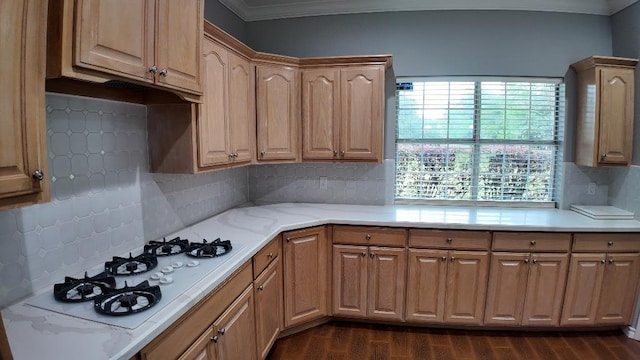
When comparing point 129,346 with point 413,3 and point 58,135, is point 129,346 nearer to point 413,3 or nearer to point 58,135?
point 58,135

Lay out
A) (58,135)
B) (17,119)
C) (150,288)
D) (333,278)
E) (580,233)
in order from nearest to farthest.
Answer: (17,119)
(150,288)
(58,135)
(580,233)
(333,278)

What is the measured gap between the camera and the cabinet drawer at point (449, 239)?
2596mm

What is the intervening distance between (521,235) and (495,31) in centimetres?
186

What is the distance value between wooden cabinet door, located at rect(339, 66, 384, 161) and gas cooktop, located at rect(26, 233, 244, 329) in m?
1.43

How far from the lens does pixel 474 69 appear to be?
310 cm

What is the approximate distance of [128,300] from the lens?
124 centimetres

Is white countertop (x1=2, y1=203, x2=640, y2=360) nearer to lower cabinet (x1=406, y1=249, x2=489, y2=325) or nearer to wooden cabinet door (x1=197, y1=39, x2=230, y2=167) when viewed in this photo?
lower cabinet (x1=406, y1=249, x2=489, y2=325)

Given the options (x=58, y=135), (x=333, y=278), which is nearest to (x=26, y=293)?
(x=58, y=135)

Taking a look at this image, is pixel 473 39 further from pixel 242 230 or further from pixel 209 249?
pixel 209 249

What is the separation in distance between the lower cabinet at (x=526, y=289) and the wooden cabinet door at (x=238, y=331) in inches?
73.6

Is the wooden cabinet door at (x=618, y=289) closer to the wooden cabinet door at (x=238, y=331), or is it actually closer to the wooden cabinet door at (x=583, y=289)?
the wooden cabinet door at (x=583, y=289)

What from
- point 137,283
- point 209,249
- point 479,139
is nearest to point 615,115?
point 479,139

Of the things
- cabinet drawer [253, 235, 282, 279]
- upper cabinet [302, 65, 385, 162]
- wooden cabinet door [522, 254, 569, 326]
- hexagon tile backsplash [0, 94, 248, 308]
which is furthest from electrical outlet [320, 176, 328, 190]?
wooden cabinet door [522, 254, 569, 326]

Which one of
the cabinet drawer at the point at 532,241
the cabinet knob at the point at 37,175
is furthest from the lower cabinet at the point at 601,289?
the cabinet knob at the point at 37,175
